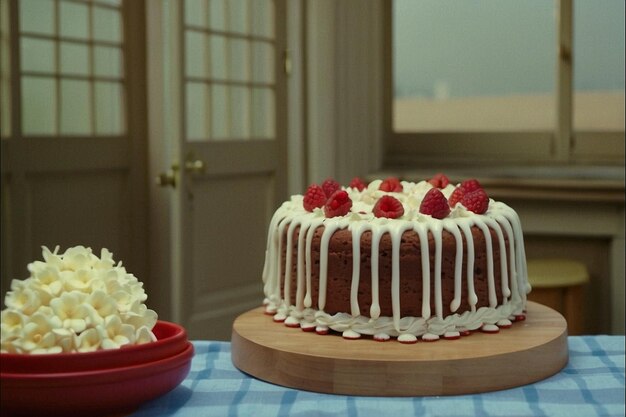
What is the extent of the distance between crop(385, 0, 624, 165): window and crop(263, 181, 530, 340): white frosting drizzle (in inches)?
83.5

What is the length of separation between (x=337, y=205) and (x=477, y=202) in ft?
0.71

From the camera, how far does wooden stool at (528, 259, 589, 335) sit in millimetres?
2812

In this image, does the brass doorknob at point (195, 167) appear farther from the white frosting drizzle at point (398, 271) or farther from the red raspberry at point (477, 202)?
the red raspberry at point (477, 202)

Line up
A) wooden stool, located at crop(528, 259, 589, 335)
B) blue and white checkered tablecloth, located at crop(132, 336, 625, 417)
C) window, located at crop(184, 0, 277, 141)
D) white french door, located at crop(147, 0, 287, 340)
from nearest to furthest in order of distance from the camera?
blue and white checkered tablecloth, located at crop(132, 336, 625, 417) → wooden stool, located at crop(528, 259, 589, 335) → white french door, located at crop(147, 0, 287, 340) → window, located at crop(184, 0, 277, 141)

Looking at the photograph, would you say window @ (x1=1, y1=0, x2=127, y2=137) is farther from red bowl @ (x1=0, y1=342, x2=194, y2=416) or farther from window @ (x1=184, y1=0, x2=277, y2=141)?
red bowl @ (x1=0, y1=342, x2=194, y2=416)

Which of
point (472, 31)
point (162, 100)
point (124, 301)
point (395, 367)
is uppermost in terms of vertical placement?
point (472, 31)

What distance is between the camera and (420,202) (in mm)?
1454

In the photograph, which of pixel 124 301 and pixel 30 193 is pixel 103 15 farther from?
pixel 124 301

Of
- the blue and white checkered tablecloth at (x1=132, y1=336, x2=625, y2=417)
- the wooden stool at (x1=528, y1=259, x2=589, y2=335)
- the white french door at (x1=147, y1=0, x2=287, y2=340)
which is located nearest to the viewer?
the blue and white checkered tablecloth at (x1=132, y1=336, x2=625, y2=417)

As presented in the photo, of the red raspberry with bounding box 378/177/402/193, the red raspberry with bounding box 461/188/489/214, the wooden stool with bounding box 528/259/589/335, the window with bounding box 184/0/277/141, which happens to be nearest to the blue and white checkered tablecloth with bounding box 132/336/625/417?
the red raspberry with bounding box 461/188/489/214

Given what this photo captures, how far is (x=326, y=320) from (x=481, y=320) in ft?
0.74

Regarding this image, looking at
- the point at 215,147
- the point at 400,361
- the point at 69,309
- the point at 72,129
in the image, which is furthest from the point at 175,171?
the point at 69,309

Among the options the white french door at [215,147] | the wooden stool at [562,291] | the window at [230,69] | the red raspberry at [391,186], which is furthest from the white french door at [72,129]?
the red raspberry at [391,186]

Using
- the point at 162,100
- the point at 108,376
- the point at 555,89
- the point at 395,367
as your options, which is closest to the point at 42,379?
the point at 108,376
